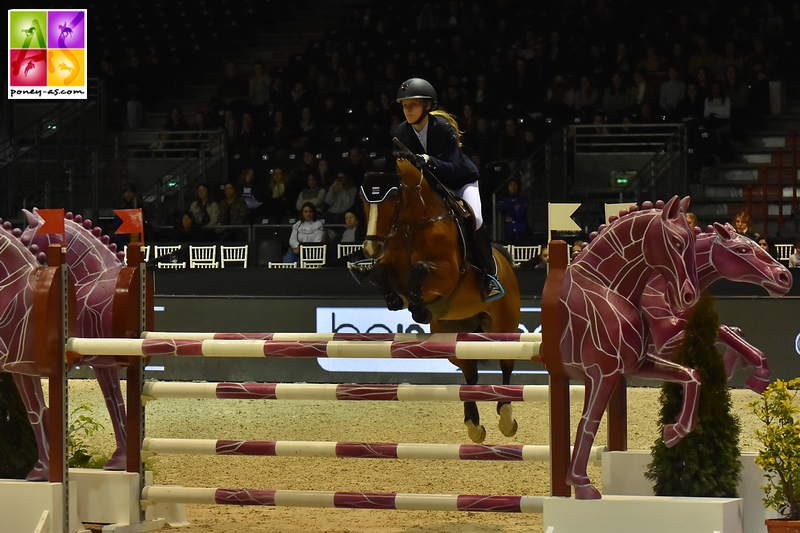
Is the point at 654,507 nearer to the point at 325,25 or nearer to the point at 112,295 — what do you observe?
the point at 112,295

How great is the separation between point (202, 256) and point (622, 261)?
26.8 ft

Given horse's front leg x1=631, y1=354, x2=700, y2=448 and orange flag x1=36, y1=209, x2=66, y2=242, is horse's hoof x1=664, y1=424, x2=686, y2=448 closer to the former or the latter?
horse's front leg x1=631, y1=354, x2=700, y2=448

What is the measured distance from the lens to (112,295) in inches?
201

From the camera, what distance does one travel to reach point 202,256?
11.6 m

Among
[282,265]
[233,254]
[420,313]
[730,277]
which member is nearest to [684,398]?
[730,277]

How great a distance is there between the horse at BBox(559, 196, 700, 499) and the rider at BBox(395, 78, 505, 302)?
1.76 metres

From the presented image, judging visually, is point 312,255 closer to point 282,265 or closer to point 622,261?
point 282,265

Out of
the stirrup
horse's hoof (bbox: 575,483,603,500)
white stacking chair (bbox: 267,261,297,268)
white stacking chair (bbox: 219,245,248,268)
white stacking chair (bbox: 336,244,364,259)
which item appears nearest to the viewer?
horse's hoof (bbox: 575,483,603,500)

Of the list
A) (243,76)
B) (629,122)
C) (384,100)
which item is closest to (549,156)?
(629,122)

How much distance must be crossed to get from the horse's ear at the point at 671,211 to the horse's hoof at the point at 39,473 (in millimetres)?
2544

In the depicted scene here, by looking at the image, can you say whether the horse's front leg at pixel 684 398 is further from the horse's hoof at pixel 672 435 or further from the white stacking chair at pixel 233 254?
the white stacking chair at pixel 233 254

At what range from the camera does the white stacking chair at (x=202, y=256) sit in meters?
11.6

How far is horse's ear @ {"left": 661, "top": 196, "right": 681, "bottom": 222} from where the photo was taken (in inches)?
154

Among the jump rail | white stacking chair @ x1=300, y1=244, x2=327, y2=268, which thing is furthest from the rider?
white stacking chair @ x1=300, y1=244, x2=327, y2=268
